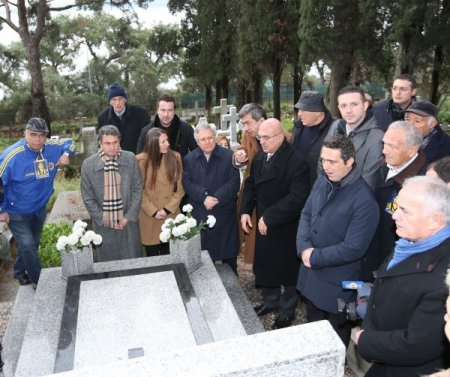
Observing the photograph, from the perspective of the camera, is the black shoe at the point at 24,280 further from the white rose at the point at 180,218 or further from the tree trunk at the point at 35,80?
the tree trunk at the point at 35,80

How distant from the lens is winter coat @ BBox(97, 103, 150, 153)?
5.40 meters

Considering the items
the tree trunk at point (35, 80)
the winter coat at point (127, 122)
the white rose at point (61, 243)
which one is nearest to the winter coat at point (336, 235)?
the white rose at point (61, 243)

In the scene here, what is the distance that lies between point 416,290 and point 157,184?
2.91 m

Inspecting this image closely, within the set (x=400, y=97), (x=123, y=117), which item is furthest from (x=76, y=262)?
(x=400, y=97)

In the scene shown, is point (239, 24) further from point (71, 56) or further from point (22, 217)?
point (71, 56)

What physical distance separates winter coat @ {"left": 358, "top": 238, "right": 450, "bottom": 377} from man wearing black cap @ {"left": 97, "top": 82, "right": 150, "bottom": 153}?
386cm

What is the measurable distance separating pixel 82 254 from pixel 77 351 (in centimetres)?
116

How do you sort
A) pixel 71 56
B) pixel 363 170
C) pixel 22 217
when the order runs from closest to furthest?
pixel 363 170
pixel 22 217
pixel 71 56

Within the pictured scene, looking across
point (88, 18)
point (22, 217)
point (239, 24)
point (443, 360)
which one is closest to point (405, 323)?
point (443, 360)

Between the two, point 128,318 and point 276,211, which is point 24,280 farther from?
point 276,211

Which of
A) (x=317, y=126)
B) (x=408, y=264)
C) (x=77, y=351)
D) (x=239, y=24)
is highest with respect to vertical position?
(x=239, y=24)

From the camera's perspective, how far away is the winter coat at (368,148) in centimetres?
349

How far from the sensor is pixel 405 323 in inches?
83.0

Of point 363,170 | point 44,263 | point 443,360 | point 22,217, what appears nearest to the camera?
point 443,360
